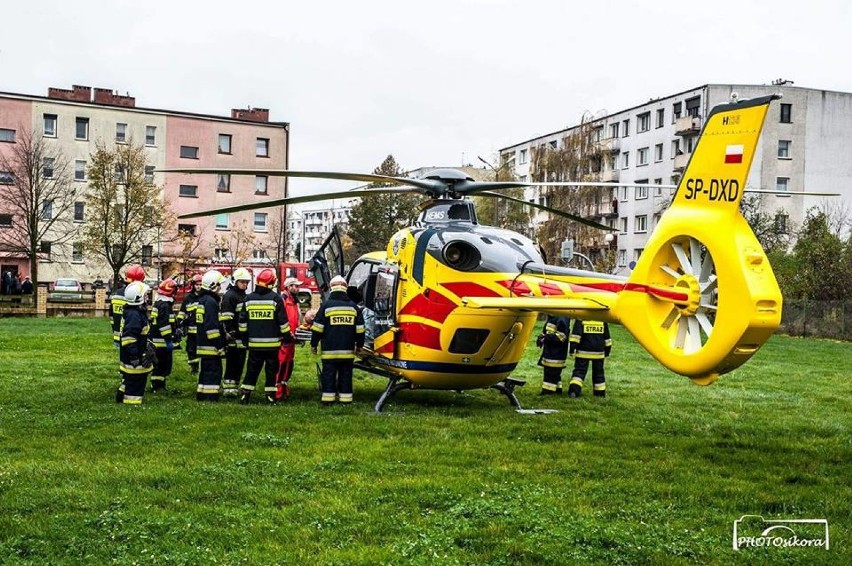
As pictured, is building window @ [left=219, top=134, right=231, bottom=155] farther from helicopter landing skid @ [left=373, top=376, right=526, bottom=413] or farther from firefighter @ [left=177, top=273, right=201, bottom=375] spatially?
helicopter landing skid @ [left=373, top=376, right=526, bottom=413]

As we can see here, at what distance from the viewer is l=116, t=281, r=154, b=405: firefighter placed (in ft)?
43.9

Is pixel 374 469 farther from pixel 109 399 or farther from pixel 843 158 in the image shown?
pixel 843 158

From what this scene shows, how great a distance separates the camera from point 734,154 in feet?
27.3

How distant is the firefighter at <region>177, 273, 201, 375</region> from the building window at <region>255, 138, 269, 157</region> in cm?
4297

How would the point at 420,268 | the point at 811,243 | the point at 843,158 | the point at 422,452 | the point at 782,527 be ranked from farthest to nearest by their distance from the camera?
the point at 843,158
the point at 811,243
the point at 420,268
the point at 422,452
the point at 782,527

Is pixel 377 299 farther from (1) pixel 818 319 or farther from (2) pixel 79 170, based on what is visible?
(2) pixel 79 170

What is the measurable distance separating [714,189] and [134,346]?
910 cm

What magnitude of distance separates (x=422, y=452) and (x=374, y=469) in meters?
1.05

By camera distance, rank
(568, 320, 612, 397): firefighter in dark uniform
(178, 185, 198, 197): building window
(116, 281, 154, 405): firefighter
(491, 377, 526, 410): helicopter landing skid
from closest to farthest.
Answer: (116, 281, 154, 405): firefighter
(491, 377, 526, 410): helicopter landing skid
(568, 320, 612, 397): firefighter in dark uniform
(178, 185, 198, 197): building window

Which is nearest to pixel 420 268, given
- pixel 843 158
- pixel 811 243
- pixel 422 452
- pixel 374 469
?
pixel 422 452

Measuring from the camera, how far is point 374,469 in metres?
9.12

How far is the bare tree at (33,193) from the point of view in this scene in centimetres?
4606

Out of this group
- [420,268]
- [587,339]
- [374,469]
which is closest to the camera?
[374,469]

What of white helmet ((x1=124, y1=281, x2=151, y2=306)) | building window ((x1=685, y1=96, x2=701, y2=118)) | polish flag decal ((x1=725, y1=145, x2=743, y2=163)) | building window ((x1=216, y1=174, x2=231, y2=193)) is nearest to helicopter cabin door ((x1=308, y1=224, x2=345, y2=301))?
white helmet ((x1=124, y1=281, x2=151, y2=306))
